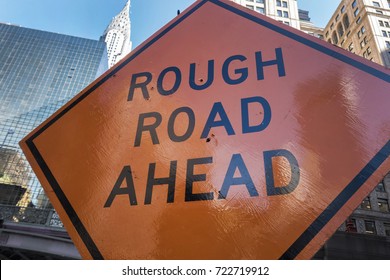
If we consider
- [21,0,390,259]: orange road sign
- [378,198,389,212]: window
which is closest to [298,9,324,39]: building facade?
[378,198,389,212]: window

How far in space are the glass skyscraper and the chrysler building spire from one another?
56678 mm

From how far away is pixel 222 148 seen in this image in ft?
4.24

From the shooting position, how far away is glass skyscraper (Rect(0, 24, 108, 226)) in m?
52.6

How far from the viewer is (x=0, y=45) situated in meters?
65.8

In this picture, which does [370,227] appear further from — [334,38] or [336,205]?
[334,38]

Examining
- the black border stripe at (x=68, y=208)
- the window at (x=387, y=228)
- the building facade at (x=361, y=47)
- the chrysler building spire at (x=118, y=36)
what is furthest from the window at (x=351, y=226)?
the chrysler building spire at (x=118, y=36)

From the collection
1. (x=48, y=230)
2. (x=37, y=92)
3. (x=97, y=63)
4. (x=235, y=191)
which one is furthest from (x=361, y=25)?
(x=37, y=92)

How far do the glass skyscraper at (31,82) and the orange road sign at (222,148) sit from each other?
2297 inches

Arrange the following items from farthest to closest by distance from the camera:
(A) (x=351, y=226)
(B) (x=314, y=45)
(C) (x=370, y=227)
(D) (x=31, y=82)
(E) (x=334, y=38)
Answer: (D) (x=31, y=82), (E) (x=334, y=38), (C) (x=370, y=227), (A) (x=351, y=226), (B) (x=314, y=45)

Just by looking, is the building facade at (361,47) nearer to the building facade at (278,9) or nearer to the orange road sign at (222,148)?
the building facade at (278,9)

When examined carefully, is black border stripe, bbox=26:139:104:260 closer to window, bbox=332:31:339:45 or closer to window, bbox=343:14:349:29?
window, bbox=343:14:349:29

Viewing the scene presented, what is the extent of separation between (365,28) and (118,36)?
11746 centimetres

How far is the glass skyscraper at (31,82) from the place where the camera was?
5262 cm

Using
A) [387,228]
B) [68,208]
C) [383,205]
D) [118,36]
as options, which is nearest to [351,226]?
[387,228]
